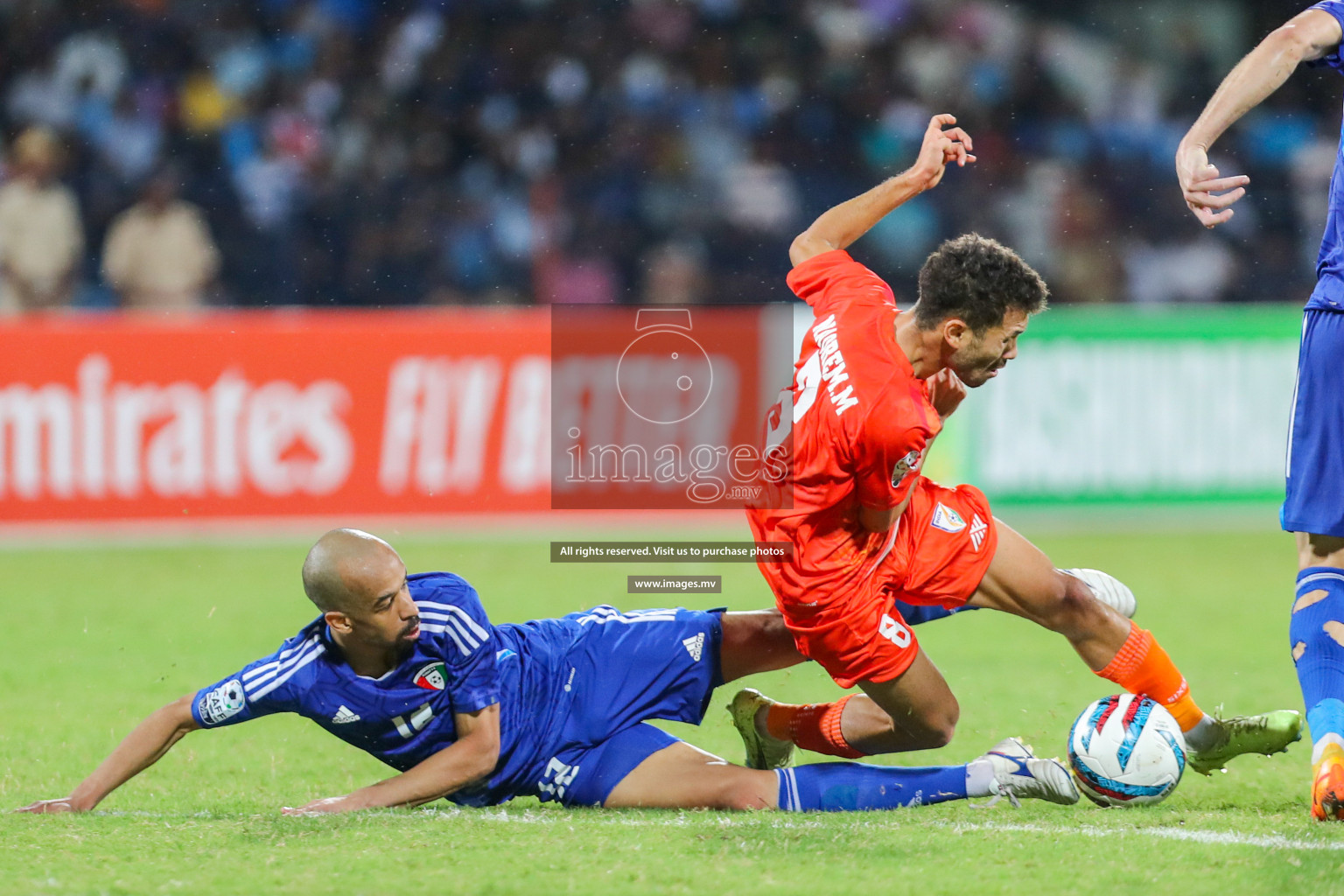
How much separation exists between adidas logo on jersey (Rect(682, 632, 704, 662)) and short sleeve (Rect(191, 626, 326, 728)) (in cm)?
114

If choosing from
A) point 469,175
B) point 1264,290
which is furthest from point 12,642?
point 1264,290

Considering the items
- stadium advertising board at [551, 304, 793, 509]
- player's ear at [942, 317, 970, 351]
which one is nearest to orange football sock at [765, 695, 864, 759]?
player's ear at [942, 317, 970, 351]

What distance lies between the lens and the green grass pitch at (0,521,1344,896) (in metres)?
3.64

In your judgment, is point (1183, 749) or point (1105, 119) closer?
point (1183, 749)

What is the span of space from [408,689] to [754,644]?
114cm

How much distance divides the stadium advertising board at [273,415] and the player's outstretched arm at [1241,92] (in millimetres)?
6833

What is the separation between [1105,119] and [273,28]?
709 centimetres

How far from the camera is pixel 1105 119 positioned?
1362 centimetres

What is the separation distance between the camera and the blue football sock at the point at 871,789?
4480 millimetres

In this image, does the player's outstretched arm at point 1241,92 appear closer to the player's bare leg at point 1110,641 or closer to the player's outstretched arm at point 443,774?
the player's bare leg at point 1110,641

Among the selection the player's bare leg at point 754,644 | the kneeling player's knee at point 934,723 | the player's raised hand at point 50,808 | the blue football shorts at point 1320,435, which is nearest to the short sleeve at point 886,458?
the kneeling player's knee at point 934,723

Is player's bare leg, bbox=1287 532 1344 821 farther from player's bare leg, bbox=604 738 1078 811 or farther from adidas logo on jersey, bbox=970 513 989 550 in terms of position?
adidas logo on jersey, bbox=970 513 989 550

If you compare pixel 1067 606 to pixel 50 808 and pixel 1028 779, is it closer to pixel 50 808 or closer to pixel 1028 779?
pixel 1028 779

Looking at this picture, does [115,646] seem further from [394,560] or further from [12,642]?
[394,560]
